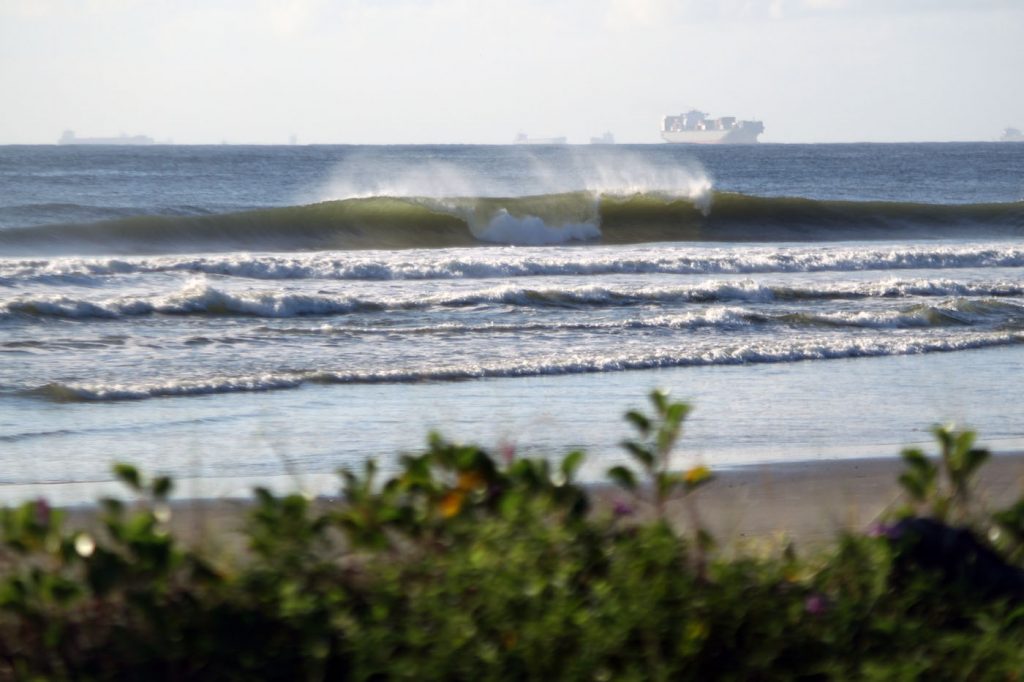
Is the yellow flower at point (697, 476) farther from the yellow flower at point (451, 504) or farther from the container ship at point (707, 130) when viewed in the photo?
the container ship at point (707, 130)

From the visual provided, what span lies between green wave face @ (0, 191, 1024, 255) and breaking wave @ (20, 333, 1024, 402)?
14.2 m

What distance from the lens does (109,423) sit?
729 cm

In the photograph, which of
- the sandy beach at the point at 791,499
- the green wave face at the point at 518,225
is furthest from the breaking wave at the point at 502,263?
the sandy beach at the point at 791,499

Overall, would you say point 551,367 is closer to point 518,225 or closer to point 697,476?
point 697,476

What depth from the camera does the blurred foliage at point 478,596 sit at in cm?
279

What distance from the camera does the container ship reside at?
144750 mm

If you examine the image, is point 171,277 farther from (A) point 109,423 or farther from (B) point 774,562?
(B) point 774,562

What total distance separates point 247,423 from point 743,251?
1523cm

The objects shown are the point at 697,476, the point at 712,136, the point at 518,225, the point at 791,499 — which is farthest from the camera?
the point at 712,136

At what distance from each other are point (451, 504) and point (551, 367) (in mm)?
6186

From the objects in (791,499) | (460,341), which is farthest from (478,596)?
(460,341)

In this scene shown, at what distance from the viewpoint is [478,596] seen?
292 cm

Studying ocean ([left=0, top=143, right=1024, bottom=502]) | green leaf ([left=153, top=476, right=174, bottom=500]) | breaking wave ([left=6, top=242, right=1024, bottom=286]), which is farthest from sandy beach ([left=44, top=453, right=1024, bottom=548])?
breaking wave ([left=6, top=242, right=1024, bottom=286])

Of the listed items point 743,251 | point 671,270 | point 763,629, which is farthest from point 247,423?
point 743,251
